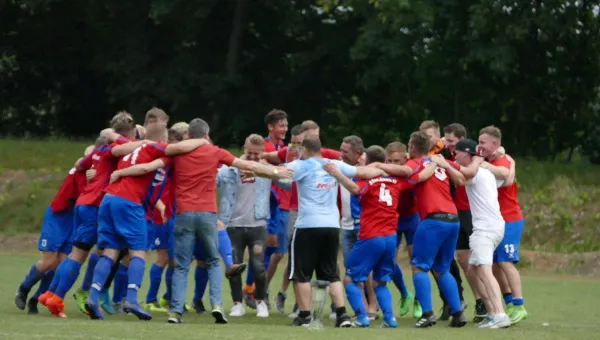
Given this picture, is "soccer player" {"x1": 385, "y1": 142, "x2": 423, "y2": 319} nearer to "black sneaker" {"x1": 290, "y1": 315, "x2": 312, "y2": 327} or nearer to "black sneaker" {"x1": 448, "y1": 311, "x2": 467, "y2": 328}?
"black sneaker" {"x1": 448, "y1": 311, "x2": 467, "y2": 328}

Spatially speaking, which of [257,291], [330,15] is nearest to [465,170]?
[257,291]

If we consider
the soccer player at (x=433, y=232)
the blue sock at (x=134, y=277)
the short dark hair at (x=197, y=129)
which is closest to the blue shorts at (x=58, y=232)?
the blue sock at (x=134, y=277)

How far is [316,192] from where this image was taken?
542 inches

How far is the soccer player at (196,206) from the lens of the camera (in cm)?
1371

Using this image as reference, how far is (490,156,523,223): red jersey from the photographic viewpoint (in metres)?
14.7

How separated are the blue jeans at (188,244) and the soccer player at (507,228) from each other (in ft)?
9.86

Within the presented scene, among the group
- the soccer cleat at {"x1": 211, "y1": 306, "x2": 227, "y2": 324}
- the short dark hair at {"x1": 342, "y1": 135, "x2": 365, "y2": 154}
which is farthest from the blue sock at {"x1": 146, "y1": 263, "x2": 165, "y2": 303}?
the short dark hair at {"x1": 342, "y1": 135, "x2": 365, "y2": 154}

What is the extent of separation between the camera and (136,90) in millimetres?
41156

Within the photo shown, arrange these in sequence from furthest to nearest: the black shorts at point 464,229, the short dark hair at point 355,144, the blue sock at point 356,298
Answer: the black shorts at point 464,229 → the short dark hair at point 355,144 → the blue sock at point 356,298

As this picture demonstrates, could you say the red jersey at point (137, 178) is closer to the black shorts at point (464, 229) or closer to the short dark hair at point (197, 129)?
the short dark hair at point (197, 129)

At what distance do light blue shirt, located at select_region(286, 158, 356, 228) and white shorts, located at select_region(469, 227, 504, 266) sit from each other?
1443mm

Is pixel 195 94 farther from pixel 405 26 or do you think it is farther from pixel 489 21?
pixel 489 21

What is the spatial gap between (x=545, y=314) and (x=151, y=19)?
1087 inches

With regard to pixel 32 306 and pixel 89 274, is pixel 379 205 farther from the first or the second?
pixel 32 306
